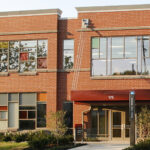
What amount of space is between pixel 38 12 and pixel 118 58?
6989mm

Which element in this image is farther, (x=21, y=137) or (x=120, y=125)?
(x=120, y=125)

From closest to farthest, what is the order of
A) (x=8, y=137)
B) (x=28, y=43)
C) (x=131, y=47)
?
(x=8, y=137) → (x=131, y=47) → (x=28, y=43)

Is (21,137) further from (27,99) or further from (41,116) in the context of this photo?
(27,99)

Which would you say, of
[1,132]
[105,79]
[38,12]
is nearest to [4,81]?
[1,132]

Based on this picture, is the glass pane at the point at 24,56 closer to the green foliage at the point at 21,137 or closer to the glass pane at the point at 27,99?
the glass pane at the point at 27,99

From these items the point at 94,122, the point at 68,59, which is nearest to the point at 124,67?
the point at 68,59

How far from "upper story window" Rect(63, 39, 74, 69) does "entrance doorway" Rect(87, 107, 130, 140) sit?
391 centimetres

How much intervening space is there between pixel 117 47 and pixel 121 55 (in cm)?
65

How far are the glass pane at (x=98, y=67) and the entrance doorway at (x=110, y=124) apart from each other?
2.56 metres

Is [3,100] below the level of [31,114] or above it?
above

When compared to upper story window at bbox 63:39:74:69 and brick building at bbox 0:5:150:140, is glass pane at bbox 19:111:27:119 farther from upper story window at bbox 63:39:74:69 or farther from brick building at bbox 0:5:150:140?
upper story window at bbox 63:39:74:69

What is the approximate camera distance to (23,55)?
107ft

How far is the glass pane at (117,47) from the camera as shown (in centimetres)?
3077

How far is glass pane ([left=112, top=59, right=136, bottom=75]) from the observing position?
30.4 metres
